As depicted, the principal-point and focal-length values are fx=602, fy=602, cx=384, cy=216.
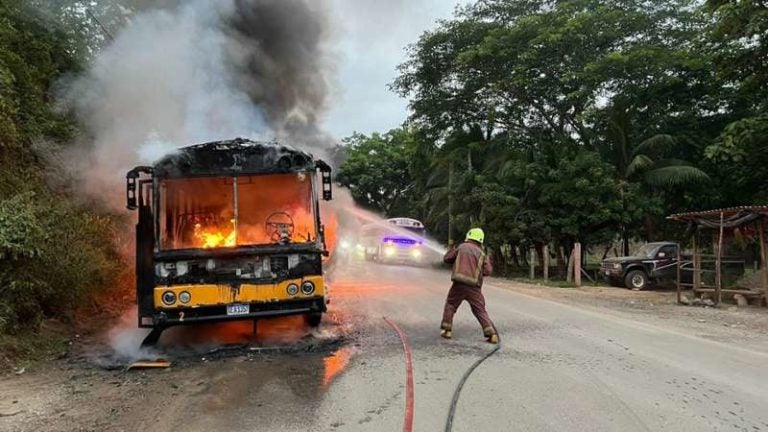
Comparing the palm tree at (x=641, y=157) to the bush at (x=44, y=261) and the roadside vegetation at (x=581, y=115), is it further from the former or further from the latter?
the bush at (x=44, y=261)

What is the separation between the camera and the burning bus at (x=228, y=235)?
754 centimetres

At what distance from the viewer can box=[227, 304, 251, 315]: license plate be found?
24.8 ft

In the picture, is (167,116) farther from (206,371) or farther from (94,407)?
(94,407)

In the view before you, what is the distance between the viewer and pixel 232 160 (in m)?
8.05

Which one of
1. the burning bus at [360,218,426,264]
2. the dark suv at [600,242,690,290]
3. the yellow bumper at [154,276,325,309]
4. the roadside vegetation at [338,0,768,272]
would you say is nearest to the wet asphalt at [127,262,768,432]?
the yellow bumper at [154,276,325,309]

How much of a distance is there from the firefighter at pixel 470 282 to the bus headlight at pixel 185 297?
353 cm

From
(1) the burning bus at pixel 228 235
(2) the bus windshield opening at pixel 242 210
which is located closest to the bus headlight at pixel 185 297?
(1) the burning bus at pixel 228 235

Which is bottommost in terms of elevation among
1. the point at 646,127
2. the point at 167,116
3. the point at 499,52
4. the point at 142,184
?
the point at 142,184

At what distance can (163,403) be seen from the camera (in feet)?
18.4

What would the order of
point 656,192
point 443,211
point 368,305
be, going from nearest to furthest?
point 368,305 → point 656,192 → point 443,211

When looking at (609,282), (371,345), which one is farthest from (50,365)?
(609,282)

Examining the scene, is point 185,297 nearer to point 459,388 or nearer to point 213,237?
point 213,237

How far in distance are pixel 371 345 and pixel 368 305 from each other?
4.28 m

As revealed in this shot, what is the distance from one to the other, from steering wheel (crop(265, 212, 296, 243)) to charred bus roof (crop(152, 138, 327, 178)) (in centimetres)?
62
